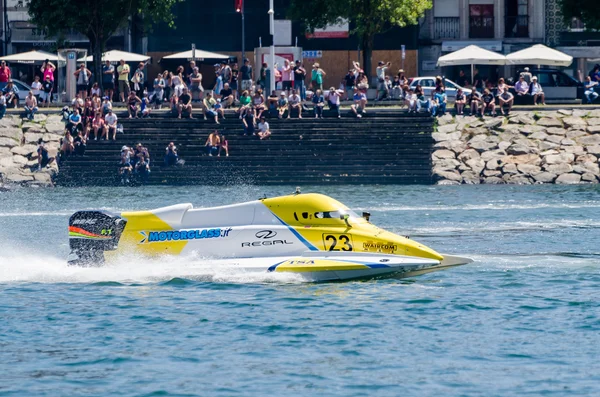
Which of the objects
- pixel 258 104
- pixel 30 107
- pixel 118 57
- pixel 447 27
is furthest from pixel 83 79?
pixel 447 27

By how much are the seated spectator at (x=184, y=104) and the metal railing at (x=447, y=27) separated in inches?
816

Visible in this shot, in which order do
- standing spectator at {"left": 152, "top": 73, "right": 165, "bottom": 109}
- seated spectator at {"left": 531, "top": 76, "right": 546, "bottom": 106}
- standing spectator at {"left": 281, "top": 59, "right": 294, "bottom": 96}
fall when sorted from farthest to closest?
seated spectator at {"left": 531, "top": 76, "right": 546, "bottom": 106} → standing spectator at {"left": 281, "top": 59, "right": 294, "bottom": 96} → standing spectator at {"left": 152, "top": 73, "right": 165, "bottom": 109}

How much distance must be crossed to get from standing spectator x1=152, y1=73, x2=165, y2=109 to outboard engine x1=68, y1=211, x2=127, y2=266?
85.4 feet

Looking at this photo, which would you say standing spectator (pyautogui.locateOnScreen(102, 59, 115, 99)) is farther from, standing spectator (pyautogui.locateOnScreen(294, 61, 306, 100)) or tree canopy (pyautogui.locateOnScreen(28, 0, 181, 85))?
standing spectator (pyautogui.locateOnScreen(294, 61, 306, 100))

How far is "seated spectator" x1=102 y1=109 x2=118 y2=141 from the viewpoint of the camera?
45281 mm

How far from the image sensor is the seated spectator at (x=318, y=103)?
46.1 metres

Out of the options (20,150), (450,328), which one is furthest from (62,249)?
(20,150)

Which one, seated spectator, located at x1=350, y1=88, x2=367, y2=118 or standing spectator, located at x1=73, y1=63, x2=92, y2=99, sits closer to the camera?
seated spectator, located at x1=350, y1=88, x2=367, y2=118

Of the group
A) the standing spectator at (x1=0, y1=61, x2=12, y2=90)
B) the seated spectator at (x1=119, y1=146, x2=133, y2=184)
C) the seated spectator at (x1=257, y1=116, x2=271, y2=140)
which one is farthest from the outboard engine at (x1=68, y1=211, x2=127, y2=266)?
the standing spectator at (x1=0, y1=61, x2=12, y2=90)

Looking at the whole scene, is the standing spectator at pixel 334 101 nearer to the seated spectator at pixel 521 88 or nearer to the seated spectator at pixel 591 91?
the seated spectator at pixel 521 88

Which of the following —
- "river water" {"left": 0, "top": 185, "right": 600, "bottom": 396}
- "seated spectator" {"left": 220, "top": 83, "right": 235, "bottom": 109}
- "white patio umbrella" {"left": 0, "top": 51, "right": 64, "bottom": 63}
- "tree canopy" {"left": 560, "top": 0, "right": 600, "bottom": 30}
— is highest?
"tree canopy" {"left": 560, "top": 0, "right": 600, "bottom": 30}

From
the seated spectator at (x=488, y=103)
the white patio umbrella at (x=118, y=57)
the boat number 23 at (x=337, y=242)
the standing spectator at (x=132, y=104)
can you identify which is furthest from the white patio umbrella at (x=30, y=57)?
the boat number 23 at (x=337, y=242)

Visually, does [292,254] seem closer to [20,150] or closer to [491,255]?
[491,255]

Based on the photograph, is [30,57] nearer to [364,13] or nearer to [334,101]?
[364,13]
